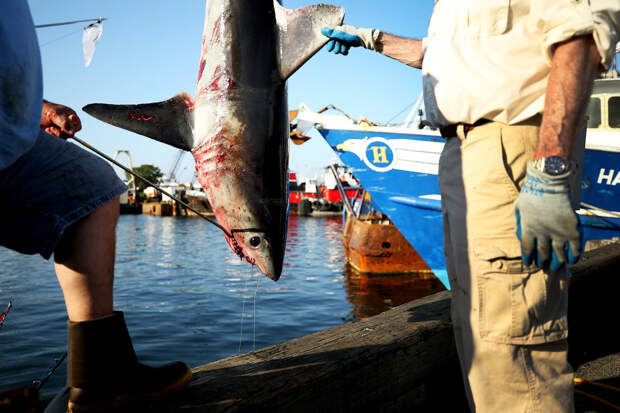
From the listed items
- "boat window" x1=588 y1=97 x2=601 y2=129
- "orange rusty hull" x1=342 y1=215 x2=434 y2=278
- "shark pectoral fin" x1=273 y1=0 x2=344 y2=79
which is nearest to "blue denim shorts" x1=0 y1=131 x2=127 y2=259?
"shark pectoral fin" x1=273 y1=0 x2=344 y2=79

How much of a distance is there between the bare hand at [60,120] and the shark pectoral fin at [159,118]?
1.71 ft

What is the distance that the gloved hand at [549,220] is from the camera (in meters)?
1.43

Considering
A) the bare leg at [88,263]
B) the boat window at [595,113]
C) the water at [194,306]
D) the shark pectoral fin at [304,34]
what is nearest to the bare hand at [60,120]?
the bare leg at [88,263]

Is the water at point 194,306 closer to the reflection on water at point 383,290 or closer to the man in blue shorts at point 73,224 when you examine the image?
the reflection on water at point 383,290

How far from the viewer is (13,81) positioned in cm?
111

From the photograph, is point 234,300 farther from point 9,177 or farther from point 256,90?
point 9,177

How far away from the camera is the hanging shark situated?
2121mm

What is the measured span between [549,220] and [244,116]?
4.66 feet

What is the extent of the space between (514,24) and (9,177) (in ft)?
5.93

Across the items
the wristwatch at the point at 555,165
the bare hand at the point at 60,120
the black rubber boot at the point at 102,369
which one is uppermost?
the bare hand at the point at 60,120

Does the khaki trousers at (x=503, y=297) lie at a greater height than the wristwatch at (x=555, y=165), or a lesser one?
lesser

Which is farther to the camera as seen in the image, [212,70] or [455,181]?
[212,70]

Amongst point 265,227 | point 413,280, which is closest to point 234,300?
point 413,280

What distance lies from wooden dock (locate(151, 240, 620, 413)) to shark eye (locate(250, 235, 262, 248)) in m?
0.56
